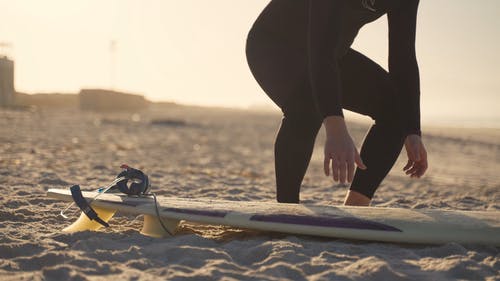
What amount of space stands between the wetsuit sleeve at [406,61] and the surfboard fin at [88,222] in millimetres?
1397

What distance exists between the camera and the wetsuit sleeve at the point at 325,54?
1900 millimetres

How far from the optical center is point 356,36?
8.05ft

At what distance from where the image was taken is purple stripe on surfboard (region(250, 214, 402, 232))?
200cm

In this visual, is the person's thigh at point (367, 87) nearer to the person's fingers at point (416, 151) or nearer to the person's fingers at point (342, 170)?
the person's fingers at point (416, 151)

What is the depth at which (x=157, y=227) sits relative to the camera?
2.17 meters

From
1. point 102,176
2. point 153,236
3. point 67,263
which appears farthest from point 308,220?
point 102,176

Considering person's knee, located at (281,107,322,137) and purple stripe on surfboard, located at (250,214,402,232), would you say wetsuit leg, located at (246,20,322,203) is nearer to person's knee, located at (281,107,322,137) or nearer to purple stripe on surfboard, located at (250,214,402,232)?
person's knee, located at (281,107,322,137)

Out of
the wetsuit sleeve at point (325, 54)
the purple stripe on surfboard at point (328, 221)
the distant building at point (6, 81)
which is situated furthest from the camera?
the distant building at point (6, 81)

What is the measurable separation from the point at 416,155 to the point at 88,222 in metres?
1.48

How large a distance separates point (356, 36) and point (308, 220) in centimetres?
95

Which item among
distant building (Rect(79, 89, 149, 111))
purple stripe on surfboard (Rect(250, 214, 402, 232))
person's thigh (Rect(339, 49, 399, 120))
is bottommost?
purple stripe on surfboard (Rect(250, 214, 402, 232))

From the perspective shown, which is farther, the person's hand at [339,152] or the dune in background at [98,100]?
the dune in background at [98,100]

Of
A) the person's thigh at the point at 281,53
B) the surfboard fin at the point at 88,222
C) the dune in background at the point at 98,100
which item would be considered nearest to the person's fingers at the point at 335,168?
the person's thigh at the point at 281,53

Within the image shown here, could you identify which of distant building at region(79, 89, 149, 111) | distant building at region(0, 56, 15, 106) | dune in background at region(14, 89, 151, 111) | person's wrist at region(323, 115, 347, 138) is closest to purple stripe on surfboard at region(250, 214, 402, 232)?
person's wrist at region(323, 115, 347, 138)
